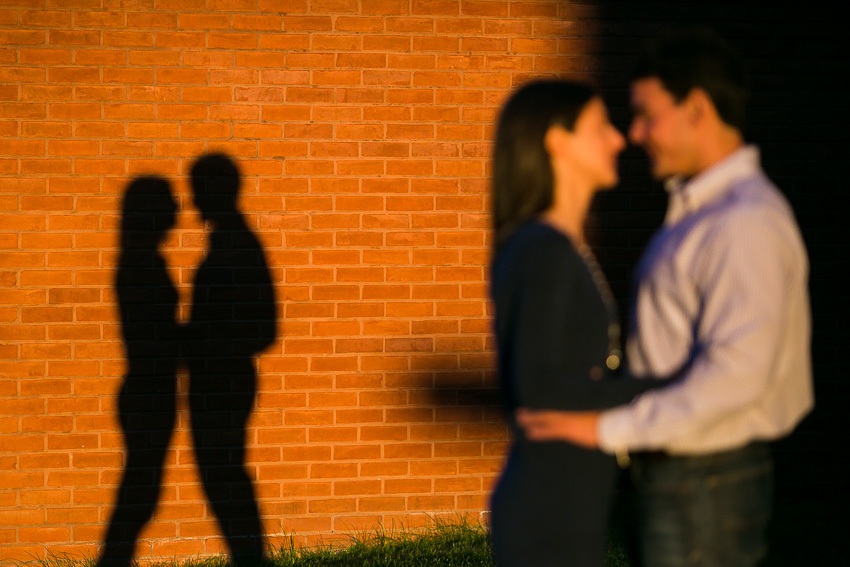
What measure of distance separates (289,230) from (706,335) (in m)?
2.92

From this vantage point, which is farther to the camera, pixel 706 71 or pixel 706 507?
pixel 706 71

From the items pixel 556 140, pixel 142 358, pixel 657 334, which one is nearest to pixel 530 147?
pixel 556 140

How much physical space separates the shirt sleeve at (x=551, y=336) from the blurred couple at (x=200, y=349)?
278 cm

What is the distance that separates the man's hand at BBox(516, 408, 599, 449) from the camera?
73.6 inches

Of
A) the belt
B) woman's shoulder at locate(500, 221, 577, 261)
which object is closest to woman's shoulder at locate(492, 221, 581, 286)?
woman's shoulder at locate(500, 221, 577, 261)

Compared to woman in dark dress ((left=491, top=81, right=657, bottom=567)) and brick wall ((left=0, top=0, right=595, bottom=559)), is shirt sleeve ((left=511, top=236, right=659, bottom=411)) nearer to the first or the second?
woman in dark dress ((left=491, top=81, right=657, bottom=567))

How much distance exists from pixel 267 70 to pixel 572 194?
9.15ft

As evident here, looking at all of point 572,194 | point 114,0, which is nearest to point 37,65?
point 114,0

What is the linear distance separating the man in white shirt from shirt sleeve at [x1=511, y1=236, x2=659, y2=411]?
44mm

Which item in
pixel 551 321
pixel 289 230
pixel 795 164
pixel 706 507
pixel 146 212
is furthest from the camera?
pixel 795 164

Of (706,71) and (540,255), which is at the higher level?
(706,71)

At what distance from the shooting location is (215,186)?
14.5 ft

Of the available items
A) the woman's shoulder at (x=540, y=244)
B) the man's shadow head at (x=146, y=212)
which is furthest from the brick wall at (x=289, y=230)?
the woman's shoulder at (x=540, y=244)

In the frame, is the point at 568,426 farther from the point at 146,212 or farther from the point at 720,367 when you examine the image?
the point at 146,212
